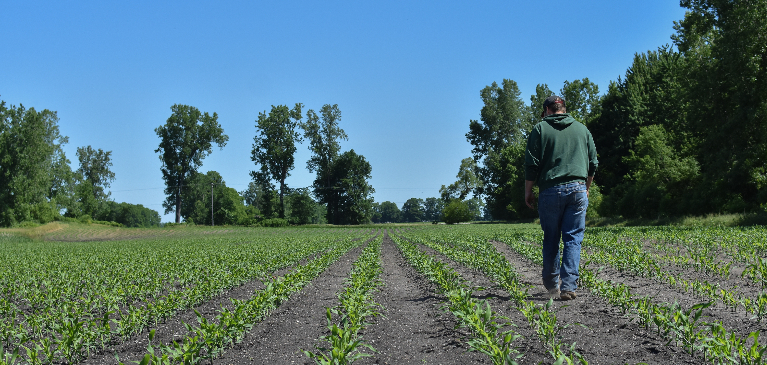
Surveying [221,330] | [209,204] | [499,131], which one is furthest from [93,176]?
[221,330]

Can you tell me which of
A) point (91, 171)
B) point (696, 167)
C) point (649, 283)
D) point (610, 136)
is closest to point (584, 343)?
point (649, 283)

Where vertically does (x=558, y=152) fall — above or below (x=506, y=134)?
below

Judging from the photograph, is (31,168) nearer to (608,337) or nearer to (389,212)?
(608,337)

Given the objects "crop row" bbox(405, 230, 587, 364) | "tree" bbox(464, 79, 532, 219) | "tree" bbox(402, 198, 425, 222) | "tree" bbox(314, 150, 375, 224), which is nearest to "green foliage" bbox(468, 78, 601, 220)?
"tree" bbox(464, 79, 532, 219)

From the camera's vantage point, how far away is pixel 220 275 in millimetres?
9359

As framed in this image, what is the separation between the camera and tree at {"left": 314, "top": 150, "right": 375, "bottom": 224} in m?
75.2

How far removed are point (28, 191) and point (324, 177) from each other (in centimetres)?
3781

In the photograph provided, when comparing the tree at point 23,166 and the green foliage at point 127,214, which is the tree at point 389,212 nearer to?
the green foliage at point 127,214

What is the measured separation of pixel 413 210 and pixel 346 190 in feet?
329

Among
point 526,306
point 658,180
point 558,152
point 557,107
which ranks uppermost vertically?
point 658,180

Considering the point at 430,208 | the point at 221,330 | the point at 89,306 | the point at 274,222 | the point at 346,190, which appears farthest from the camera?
the point at 430,208

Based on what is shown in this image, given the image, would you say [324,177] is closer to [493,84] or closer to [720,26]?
[493,84]

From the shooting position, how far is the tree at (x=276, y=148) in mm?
69188

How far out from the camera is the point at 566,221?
563 cm
